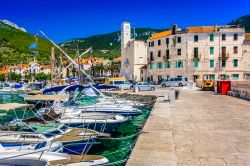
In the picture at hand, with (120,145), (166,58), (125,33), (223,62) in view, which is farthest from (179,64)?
(120,145)

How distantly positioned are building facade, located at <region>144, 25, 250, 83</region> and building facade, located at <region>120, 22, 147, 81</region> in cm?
1240

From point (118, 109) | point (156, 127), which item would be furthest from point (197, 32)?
point (156, 127)

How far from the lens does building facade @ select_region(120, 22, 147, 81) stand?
8412 cm

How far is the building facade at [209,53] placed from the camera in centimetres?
6994

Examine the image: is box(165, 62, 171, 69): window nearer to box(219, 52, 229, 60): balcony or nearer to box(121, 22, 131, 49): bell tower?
box(219, 52, 229, 60): balcony

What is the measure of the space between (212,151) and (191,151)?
2.00 ft

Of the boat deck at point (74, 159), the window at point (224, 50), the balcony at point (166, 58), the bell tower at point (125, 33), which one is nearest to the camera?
the boat deck at point (74, 159)

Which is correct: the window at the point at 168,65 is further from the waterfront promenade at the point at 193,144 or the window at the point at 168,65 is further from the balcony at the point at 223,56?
the waterfront promenade at the point at 193,144

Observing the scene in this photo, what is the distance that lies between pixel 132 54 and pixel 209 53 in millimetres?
22030

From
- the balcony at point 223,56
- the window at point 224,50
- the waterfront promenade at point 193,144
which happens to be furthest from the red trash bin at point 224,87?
the window at point 224,50

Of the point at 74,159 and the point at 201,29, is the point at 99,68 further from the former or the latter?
the point at 74,159

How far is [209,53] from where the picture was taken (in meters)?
70.8

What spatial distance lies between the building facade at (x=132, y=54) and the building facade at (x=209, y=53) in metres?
12.4

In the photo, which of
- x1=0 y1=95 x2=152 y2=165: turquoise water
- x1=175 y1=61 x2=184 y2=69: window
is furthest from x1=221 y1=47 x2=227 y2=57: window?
x1=0 y1=95 x2=152 y2=165: turquoise water
